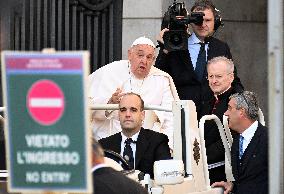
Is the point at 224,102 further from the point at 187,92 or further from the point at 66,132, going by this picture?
the point at 66,132

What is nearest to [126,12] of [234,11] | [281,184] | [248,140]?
[234,11]

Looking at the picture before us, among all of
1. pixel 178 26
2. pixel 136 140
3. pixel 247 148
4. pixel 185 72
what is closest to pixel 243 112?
pixel 247 148

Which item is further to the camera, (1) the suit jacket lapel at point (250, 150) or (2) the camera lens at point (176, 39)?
(2) the camera lens at point (176, 39)

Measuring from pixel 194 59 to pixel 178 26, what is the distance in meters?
0.38

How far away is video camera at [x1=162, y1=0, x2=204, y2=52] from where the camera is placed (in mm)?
13094

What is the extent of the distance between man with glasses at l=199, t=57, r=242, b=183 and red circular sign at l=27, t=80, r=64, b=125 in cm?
533

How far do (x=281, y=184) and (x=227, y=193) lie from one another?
437 centimetres

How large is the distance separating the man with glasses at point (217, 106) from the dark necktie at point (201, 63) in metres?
0.46

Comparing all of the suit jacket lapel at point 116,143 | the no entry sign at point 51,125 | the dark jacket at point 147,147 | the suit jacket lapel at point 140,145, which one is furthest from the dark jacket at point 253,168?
the no entry sign at point 51,125

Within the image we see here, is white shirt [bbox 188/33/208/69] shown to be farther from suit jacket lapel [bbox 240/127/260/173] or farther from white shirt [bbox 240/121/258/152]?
suit jacket lapel [bbox 240/127/260/173]

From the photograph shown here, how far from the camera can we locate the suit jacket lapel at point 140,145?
437 inches

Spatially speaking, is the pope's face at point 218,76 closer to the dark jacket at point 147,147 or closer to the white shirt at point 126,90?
the white shirt at point 126,90

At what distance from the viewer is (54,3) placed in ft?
56.2

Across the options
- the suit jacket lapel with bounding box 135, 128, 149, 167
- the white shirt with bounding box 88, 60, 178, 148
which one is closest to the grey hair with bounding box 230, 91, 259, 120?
the white shirt with bounding box 88, 60, 178, 148
